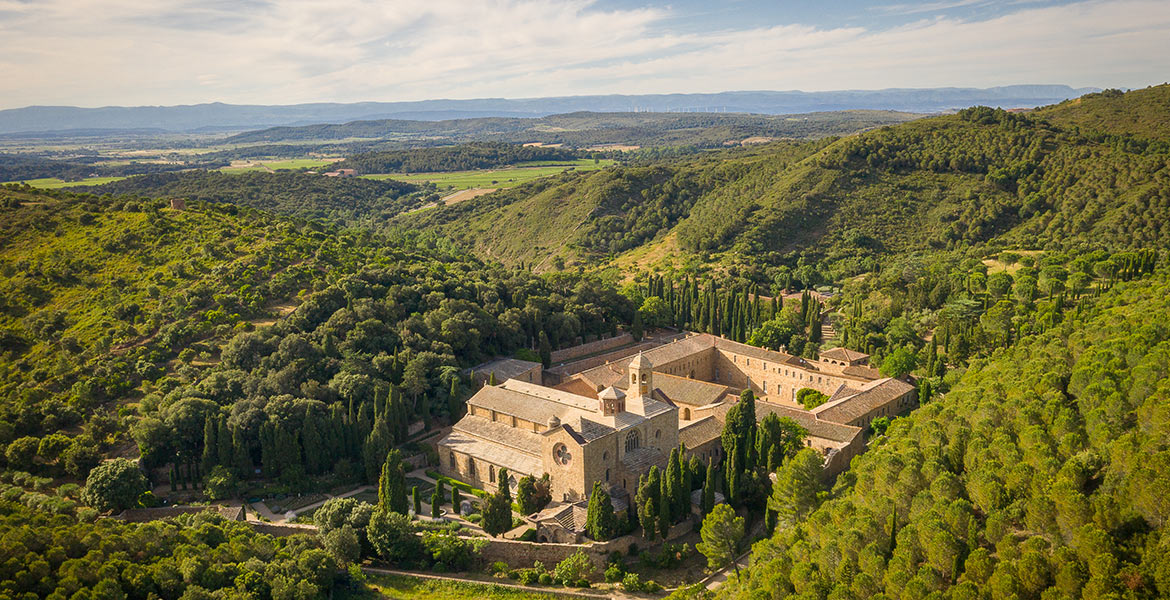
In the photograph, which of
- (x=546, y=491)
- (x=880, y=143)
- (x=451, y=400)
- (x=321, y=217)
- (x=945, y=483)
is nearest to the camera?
(x=945, y=483)

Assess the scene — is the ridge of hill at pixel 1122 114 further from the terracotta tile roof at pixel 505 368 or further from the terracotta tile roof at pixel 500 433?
the terracotta tile roof at pixel 500 433

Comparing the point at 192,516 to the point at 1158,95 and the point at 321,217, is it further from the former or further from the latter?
the point at 1158,95

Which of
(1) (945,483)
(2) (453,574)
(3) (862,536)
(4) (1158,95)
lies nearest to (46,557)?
(2) (453,574)

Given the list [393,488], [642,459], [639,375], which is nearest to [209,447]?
[393,488]

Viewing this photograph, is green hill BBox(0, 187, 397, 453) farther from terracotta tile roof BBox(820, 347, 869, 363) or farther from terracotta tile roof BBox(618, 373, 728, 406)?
terracotta tile roof BBox(820, 347, 869, 363)

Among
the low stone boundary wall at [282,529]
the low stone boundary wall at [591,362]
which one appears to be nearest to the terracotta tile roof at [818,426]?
the low stone boundary wall at [591,362]
